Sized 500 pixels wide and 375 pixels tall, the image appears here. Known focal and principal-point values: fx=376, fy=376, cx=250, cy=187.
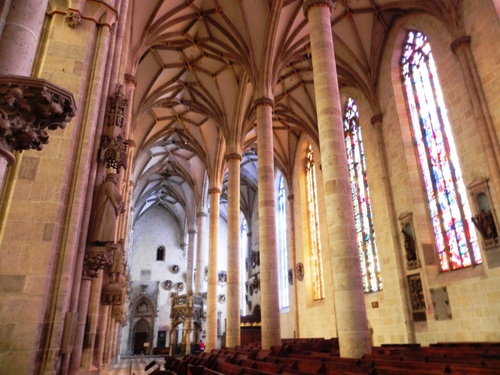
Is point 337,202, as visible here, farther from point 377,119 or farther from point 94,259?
point 377,119

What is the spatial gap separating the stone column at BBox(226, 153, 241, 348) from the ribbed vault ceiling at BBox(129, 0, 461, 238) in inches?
55.4

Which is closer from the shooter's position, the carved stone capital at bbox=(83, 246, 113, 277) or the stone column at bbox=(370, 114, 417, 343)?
the carved stone capital at bbox=(83, 246, 113, 277)

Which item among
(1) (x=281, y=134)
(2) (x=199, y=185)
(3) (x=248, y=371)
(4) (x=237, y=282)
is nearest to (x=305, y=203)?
(1) (x=281, y=134)

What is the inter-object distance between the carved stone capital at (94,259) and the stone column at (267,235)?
6.59 m

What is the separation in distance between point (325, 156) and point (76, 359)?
5.87 meters

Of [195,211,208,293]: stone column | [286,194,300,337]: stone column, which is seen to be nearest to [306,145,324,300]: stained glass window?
[286,194,300,337]: stone column

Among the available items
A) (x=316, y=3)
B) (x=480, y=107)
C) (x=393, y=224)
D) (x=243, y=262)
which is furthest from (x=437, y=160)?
(x=243, y=262)

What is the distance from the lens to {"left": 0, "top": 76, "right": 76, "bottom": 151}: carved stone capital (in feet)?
8.95

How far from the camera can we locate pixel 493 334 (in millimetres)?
9422

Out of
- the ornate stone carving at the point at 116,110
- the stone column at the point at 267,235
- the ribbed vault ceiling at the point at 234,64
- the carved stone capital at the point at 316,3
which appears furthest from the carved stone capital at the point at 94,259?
the ribbed vault ceiling at the point at 234,64

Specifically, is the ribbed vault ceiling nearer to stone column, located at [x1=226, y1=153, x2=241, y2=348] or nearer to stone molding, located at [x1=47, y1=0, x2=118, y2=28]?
stone column, located at [x1=226, y1=153, x2=241, y2=348]

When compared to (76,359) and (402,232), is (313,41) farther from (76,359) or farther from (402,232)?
(76,359)

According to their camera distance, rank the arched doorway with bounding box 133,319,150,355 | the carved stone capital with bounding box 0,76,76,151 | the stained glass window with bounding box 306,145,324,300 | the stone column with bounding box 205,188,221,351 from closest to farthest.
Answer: the carved stone capital with bounding box 0,76,76,151, the stone column with bounding box 205,188,221,351, the stained glass window with bounding box 306,145,324,300, the arched doorway with bounding box 133,319,150,355

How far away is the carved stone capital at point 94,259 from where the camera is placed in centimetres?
568
